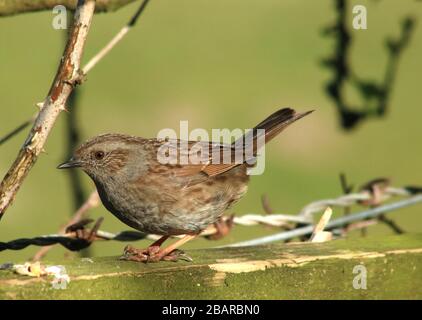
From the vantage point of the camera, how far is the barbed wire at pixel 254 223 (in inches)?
135

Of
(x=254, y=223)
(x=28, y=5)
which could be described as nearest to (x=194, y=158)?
(x=254, y=223)

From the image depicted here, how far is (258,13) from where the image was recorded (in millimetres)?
7633

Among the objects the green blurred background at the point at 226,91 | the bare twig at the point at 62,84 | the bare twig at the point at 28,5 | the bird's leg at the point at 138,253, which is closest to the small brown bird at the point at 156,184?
the bird's leg at the point at 138,253

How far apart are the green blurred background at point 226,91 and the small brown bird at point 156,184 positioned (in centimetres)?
161

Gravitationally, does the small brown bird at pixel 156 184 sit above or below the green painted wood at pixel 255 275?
above

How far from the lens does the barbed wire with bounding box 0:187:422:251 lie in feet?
11.3

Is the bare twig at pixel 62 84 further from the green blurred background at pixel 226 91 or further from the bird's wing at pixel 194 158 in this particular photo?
the green blurred background at pixel 226 91

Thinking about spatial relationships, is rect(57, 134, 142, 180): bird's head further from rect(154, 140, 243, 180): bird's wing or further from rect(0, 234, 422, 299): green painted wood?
rect(0, 234, 422, 299): green painted wood

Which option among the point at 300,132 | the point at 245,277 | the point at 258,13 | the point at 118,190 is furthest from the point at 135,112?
the point at 245,277

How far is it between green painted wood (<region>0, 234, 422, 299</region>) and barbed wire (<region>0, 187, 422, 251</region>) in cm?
33

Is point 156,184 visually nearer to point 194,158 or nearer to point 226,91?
point 194,158
